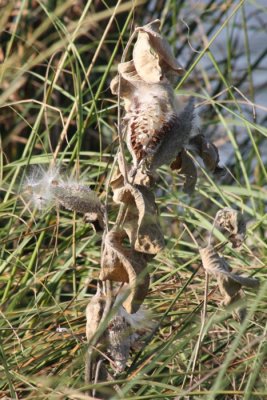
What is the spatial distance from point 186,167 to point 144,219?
125mm

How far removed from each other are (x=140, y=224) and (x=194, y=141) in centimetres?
15

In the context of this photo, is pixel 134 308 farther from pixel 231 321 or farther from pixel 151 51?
pixel 231 321

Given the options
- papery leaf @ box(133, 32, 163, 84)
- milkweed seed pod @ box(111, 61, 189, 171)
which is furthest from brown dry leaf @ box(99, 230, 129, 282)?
papery leaf @ box(133, 32, 163, 84)

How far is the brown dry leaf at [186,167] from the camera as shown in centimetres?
123

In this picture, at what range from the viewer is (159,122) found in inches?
45.6

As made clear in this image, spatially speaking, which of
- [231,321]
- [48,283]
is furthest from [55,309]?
[231,321]

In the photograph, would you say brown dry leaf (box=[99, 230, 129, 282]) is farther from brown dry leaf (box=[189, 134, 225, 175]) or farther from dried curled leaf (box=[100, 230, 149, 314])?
brown dry leaf (box=[189, 134, 225, 175])

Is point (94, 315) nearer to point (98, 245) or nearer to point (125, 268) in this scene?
point (125, 268)

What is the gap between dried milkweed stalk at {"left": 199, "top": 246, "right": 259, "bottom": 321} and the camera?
1.13 m

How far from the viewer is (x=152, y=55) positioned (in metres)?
1.17

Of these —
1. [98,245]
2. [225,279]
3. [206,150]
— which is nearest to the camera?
[225,279]

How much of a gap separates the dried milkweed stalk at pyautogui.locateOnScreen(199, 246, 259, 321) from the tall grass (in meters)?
0.03

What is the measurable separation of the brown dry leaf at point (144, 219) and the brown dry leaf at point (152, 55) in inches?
5.6

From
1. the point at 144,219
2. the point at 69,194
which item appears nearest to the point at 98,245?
the point at 69,194
